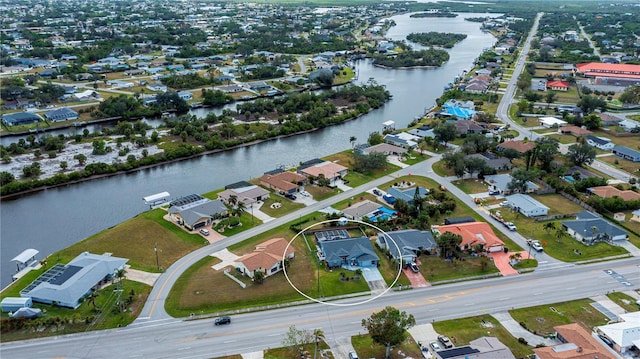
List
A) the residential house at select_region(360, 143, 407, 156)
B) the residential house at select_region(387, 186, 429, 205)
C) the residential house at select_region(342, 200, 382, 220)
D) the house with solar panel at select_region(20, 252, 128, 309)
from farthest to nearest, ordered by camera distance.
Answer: the residential house at select_region(360, 143, 407, 156) → the residential house at select_region(387, 186, 429, 205) → the residential house at select_region(342, 200, 382, 220) → the house with solar panel at select_region(20, 252, 128, 309)

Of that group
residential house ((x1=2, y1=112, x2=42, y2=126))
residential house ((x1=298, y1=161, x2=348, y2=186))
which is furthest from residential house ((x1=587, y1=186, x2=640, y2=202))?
residential house ((x1=2, y1=112, x2=42, y2=126))

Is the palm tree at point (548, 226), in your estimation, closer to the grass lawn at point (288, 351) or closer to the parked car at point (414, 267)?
the parked car at point (414, 267)

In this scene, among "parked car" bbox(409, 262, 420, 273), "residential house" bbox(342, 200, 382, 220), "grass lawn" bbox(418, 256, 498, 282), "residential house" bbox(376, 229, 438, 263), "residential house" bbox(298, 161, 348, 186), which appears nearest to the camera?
"grass lawn" bbox(418, 256, 498, 282)

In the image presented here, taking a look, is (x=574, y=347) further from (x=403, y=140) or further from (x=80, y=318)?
(x=403, y=140)

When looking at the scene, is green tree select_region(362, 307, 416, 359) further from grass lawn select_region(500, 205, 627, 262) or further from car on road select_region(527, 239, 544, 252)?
grass lawn select_region(500, 205, 627, 262)

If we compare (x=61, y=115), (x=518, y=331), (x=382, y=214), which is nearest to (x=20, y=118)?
(x=61, y=115)
